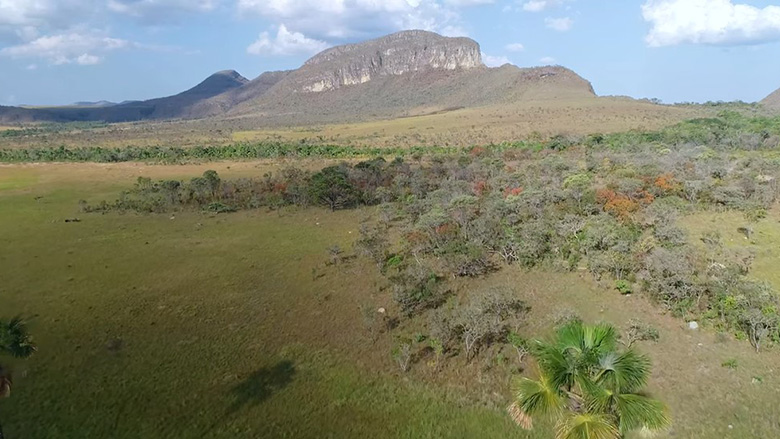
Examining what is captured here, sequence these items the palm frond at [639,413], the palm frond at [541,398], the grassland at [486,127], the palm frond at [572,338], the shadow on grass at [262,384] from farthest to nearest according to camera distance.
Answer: the grassland at [486,127] → the shadow on grass at [262,384] → the palm frond at [572,338] → the palm frond at [541,398] → the palm frond at [639,413]

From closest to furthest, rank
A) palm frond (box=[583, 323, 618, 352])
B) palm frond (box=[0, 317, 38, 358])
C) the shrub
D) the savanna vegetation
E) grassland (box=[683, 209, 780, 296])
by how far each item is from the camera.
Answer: palm frond (box=[583, 323, 618, 352]), palm frond (box=[0, 317, 38, 358]), the savanna vegetation, the shrub, grassland (box=[683, 209, 780, 296])

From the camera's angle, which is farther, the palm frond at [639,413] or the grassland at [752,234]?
the grassland at [752,234]

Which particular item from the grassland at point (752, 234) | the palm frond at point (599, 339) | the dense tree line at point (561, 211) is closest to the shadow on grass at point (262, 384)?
the dense tree line at point (561, 211)

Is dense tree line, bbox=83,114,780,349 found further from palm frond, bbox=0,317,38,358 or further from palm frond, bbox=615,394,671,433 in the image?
palm frond, bbox=615,394,671,433

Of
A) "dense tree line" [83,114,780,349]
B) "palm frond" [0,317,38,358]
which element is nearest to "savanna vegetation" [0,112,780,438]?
"dense tree line" [83,114,780,349]

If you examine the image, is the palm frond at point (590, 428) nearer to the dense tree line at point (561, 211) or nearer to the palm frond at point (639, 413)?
the palm frond at point (639, 413)

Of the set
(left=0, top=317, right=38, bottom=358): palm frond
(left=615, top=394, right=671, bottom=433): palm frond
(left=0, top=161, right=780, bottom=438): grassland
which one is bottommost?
(left=0, top=161, right=780, bottom=438): grassland

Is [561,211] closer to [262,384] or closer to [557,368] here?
[262,384]
